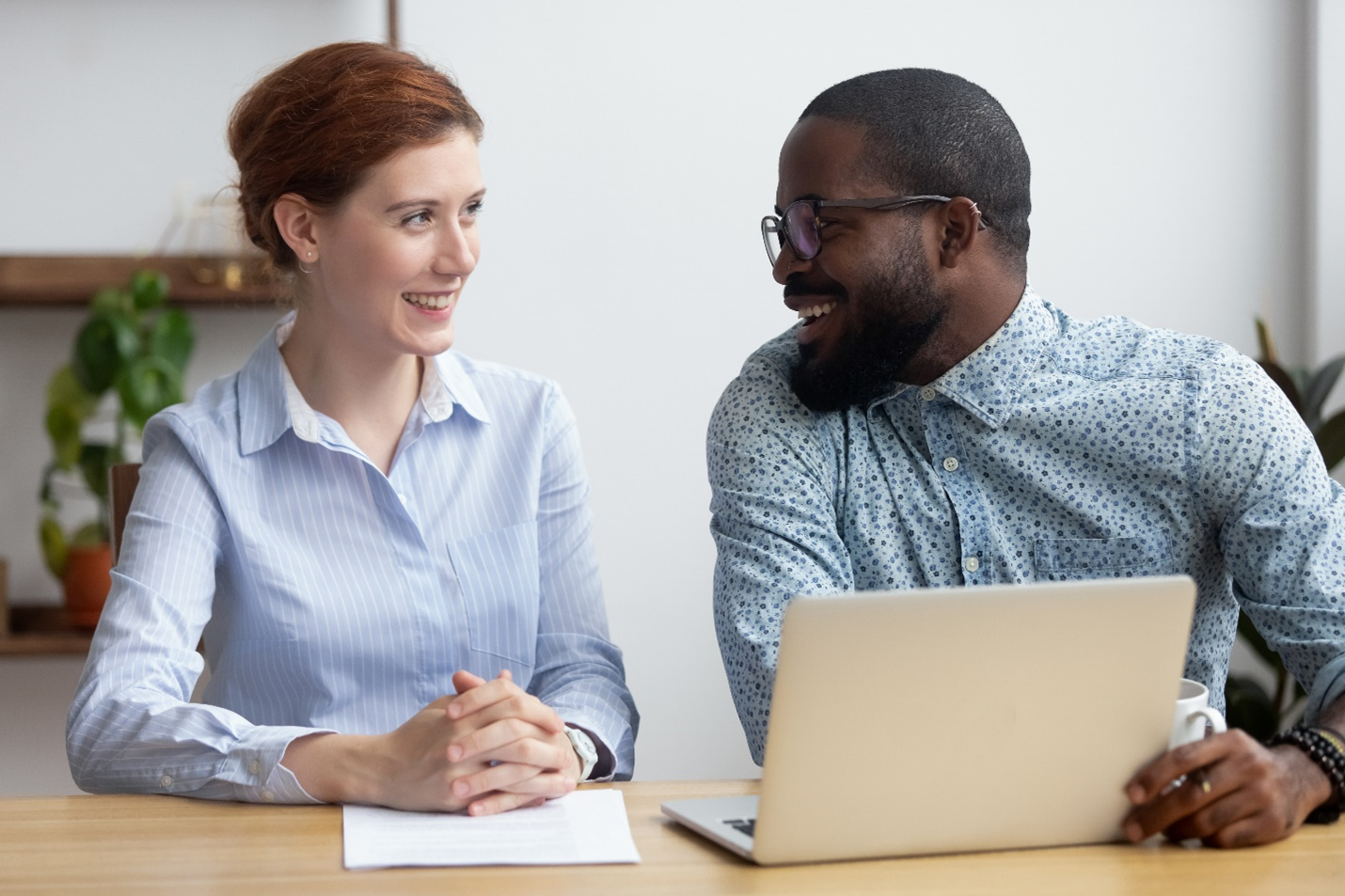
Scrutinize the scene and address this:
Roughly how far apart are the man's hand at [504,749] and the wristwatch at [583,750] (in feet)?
0.36

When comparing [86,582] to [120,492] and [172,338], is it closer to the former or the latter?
[172,338]

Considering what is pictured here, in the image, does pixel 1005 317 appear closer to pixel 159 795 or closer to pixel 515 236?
pixel 159 795

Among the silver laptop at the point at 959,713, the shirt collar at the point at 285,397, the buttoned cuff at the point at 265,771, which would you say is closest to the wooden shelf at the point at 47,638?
Answer: the shirt collar at the point at 285,397

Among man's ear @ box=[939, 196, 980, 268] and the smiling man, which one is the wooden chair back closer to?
the smiling man

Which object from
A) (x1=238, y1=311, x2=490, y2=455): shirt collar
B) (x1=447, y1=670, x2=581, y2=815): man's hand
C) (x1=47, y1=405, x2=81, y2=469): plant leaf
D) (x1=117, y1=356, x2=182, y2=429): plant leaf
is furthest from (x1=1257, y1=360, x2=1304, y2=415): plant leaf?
(x1=47, y1=405, x2=81, y2=469): plant leaf

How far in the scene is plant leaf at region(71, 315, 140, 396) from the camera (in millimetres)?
2600

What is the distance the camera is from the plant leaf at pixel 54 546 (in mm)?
2633

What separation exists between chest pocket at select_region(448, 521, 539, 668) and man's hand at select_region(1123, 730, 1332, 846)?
0.81m

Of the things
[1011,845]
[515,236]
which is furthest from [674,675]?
[1011,845]

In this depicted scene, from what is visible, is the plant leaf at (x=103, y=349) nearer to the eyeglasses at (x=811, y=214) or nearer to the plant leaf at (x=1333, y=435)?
the eyeglasses at (x=811, y=214)

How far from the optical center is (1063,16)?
2799mm

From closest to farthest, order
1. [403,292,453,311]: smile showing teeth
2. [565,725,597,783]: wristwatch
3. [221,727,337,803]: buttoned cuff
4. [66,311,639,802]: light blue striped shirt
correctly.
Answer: [221,727,337,803]: buttoned cuff → [565,725,597,783]: wristwatch → [66,311,639,802]: light blue striped shirt → [403,292,453,311]: smile showing teeth

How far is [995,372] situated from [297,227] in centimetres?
84

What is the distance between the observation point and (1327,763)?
114 centimetres
